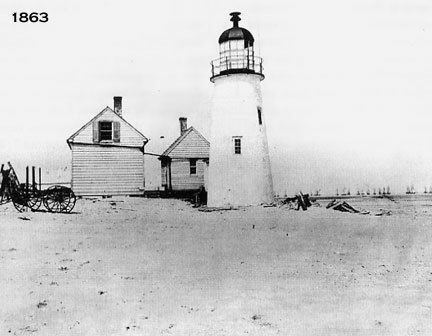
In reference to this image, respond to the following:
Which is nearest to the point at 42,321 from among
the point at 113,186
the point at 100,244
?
the point at 100,244

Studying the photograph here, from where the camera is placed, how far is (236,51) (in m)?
22.5

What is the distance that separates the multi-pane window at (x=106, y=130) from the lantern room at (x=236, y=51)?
22.6 feet

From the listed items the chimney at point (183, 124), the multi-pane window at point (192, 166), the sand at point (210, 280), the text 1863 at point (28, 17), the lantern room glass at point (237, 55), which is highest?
the lantern room glass at point (237, 55)

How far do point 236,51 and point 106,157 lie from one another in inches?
351

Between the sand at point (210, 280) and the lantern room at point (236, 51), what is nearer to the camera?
the sand at point (210, 280)

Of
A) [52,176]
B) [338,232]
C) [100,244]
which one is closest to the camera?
[100,244]

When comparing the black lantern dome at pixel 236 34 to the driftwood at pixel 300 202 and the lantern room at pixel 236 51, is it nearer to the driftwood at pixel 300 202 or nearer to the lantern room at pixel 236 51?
the lantern room at pixel 236 51

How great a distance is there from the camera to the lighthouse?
73.7 ft

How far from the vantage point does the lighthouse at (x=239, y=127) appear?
22453mm

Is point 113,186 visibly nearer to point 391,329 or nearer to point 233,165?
point 233,165

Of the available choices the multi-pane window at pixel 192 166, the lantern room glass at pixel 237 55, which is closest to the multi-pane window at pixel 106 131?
the multi-pane window at pixel 192 166

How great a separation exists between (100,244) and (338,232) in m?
6.38

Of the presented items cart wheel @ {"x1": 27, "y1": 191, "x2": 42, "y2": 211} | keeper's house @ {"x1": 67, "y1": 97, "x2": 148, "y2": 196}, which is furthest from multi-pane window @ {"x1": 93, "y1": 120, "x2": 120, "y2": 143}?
cart wheel @ {"x1": 27, "y1": 191, "x2": 42, "y2": 211}

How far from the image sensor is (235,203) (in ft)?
73.6
